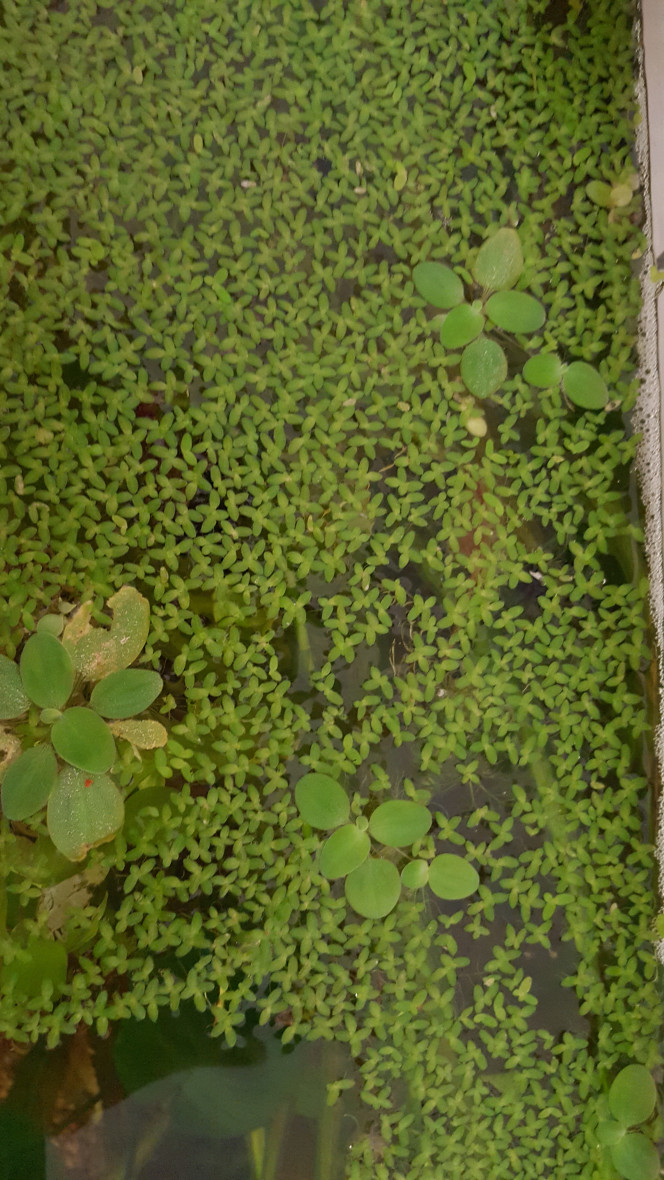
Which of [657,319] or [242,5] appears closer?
[242,5]

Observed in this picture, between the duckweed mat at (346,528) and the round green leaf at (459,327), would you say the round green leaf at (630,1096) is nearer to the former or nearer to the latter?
the duckweed mat at (346,528)

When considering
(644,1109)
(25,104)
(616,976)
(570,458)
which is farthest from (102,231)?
(644,1109)

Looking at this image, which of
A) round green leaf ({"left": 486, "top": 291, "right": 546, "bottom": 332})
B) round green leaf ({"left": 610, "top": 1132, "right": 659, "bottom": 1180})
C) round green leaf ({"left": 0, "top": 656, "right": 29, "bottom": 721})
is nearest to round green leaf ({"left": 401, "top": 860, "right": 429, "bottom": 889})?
round green leaf ({"left": 610, "top": 1132, "right": 659, "bottom": 1180})

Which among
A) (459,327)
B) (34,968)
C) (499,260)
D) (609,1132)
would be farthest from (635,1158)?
(499,260)

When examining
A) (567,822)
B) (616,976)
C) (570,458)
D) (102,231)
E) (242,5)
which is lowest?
(616,976)

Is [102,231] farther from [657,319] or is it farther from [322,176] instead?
[657,319]

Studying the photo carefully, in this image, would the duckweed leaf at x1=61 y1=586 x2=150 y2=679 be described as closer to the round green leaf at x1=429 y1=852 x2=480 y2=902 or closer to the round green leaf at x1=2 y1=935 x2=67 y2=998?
the round green leaf at x1=2 y1=935 x2=67 y2=998

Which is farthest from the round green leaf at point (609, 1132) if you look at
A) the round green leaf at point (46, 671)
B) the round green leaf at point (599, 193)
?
the round green leaf at point (599, 193)
